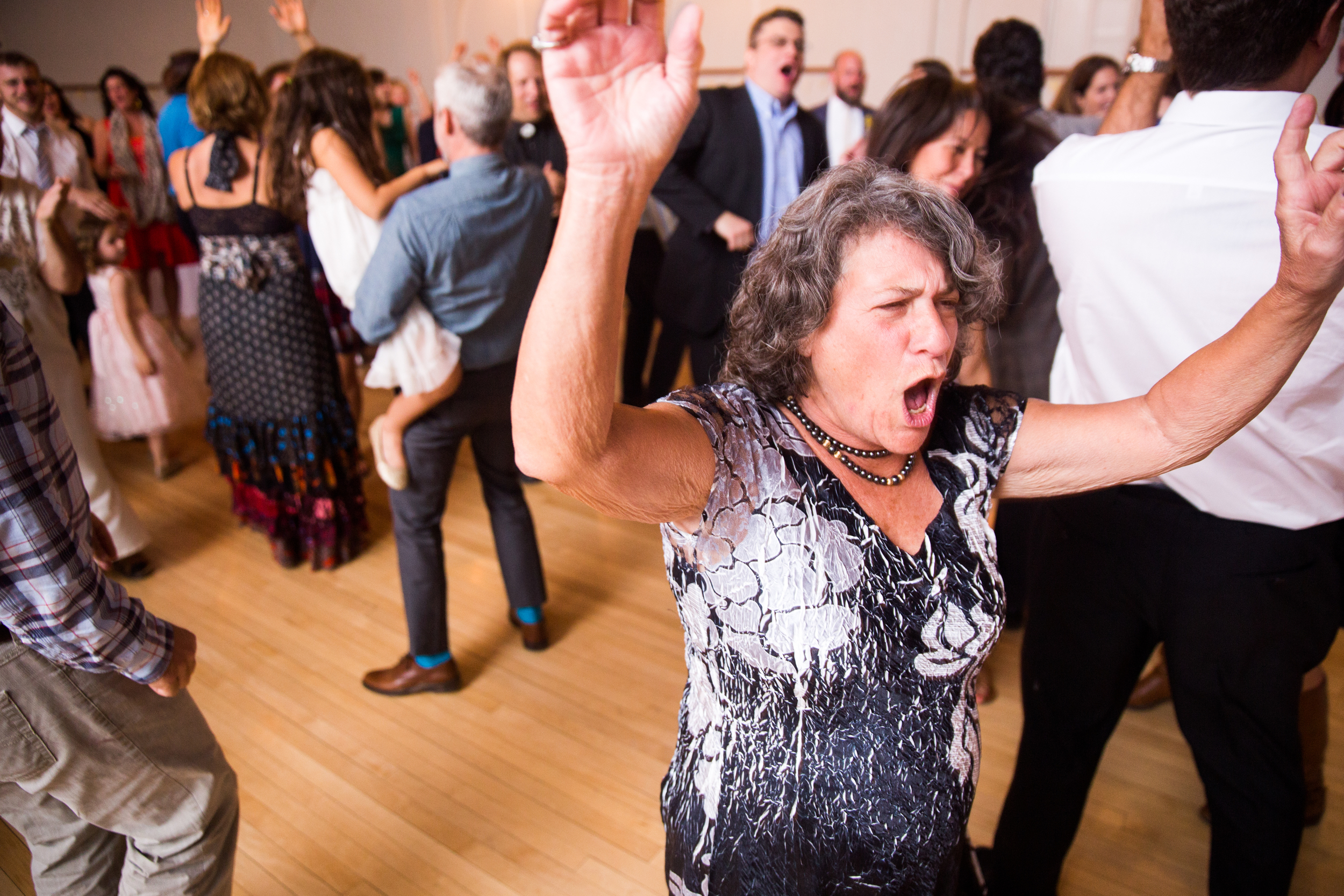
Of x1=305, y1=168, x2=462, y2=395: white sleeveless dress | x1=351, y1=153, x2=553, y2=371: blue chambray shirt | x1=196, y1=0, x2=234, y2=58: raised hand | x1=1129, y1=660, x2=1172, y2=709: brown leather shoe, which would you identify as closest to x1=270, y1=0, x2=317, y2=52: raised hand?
x1=196, y1=0, x2=234, y2=58: raised hand

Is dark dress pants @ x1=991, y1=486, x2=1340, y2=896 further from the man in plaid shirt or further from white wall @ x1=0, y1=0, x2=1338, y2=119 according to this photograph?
white wall @ x1=0, y1=0, x2=1338, y2=119

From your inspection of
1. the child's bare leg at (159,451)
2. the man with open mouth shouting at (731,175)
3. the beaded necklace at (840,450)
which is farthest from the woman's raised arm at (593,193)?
the child's bare leg at (159,451)

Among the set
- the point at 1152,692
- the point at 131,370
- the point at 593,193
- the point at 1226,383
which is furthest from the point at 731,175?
the point at 131,370

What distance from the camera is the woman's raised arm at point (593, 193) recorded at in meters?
0.68

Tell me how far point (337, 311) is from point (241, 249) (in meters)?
0.88

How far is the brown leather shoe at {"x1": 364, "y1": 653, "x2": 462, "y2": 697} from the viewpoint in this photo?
244 centimetres

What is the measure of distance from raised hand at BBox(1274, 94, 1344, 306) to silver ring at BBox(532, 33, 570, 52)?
0.76 metres

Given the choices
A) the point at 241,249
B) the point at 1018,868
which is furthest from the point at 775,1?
the point at 1018,868

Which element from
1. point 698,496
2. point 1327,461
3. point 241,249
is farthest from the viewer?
point 241,249

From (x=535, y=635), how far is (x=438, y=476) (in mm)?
636

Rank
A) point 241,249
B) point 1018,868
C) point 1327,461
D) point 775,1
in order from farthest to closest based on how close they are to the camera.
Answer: point 775,1 < point 241,249 < point 1018,868 < point 1327,461

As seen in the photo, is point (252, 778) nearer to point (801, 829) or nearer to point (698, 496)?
point (801, 829)

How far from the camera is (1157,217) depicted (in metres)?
1.29

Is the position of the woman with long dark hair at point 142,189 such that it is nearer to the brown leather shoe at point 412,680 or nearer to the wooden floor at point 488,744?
the wooden floor at point 488,744
